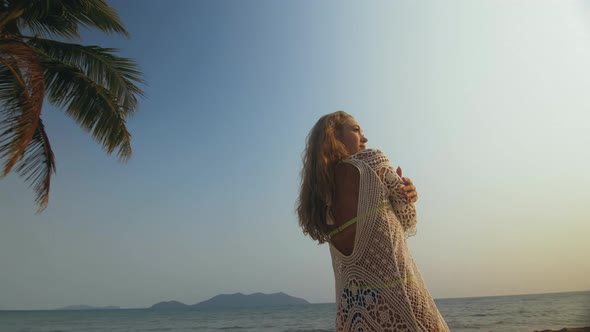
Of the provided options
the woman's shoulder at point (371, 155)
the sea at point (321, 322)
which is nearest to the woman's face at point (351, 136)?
the woman's shoulder at point (371, 155)

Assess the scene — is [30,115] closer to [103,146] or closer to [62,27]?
[103,146]

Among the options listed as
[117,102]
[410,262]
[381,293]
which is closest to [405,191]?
[410,262]

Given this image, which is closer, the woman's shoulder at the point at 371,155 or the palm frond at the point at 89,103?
the woman's shoulder at the point at 371,155

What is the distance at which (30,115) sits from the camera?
5.52m

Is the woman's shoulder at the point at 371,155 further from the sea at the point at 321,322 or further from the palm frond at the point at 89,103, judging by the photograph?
the sea at the point at 321,322

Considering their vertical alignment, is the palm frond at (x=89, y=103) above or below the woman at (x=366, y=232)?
above

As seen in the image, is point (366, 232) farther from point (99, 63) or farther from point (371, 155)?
point (99, 63)

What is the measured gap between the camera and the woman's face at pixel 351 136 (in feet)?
6.29

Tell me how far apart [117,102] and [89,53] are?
118cm

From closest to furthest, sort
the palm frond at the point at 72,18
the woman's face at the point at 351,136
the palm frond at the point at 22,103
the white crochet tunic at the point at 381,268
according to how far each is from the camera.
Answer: the white crochet tunic at the point at 381,268
the woman's face at the point at 351,136
the palm frond at the point at 22,103
the palm frond at the point at 72,18

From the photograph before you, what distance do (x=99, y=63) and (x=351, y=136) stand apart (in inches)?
307

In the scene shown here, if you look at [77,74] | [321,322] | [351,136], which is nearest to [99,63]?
[77,74]

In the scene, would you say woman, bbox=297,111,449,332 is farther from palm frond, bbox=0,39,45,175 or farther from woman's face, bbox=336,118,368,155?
palm frond, bbox=0,39,45,175

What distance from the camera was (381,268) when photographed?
1.49 m
